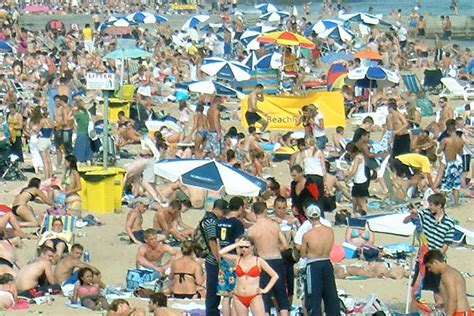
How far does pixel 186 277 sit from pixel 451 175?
5344 mm

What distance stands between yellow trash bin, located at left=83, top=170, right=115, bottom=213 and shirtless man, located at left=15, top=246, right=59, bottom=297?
3.36 meters

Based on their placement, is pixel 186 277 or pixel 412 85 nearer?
pixel 186 277

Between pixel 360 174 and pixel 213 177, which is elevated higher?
pixel 213 177

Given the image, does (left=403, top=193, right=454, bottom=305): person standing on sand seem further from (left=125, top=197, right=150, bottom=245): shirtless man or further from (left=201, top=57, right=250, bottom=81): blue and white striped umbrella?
(left=201, top=57, right=250, bottom=81): blue and white striped umbrella

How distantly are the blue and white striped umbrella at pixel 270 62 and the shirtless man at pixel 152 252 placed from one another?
13172mm

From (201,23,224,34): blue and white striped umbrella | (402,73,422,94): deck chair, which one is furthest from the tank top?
(201,23,224,34): blue and white striped umbrella

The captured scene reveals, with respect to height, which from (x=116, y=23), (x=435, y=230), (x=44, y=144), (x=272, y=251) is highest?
(x=435, y=230)

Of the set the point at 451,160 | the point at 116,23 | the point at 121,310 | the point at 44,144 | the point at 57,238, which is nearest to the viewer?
the point at 121,310

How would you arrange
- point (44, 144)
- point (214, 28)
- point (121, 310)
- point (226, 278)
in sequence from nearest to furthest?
point (121, 310), point (226, 278), point (44, 144), point (214, 28)

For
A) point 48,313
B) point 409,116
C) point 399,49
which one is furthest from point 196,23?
point 48,313

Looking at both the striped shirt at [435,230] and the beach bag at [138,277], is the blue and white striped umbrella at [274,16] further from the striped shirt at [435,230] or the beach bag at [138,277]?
the striped shirt at [435,230]

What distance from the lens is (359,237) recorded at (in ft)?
41.6

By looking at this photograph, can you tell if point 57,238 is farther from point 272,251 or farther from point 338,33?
point 338,33

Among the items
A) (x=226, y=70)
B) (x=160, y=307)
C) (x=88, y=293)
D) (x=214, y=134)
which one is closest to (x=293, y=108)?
(x=226, y=70)
